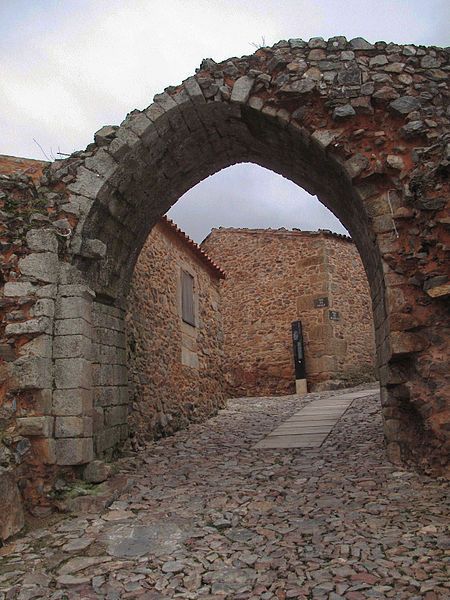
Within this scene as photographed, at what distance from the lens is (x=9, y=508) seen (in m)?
3.79

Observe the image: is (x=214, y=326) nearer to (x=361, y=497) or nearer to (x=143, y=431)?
(x=143, y=431)

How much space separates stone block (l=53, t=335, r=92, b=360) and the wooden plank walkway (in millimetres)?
2602

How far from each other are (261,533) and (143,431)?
3.44 metres

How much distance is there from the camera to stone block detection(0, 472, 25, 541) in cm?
367

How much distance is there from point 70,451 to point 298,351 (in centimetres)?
1004

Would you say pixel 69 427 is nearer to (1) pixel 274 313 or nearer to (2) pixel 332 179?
(2) pixel 332 179

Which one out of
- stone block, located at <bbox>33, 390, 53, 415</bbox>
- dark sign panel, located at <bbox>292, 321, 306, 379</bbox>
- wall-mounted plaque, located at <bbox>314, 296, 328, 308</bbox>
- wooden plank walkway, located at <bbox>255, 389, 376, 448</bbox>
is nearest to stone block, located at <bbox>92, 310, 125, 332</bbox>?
stone block, located at <bbox>33, 390, 53, 415</bbox>

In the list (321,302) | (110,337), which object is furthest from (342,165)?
(321,302)

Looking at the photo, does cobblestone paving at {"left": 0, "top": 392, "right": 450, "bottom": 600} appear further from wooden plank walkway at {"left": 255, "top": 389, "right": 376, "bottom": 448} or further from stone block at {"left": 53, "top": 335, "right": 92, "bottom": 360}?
stone block at {"left": 53, "top": 335, "right": 92, "bottom": 360}

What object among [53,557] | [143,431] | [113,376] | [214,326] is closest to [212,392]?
[214,326]

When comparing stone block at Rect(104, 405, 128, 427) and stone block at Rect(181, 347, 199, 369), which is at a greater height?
stone block at Rect(181, 347, 199, 369)

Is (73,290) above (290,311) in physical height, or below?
below

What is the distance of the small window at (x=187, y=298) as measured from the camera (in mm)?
8797

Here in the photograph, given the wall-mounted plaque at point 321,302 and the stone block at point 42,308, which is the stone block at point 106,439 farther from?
the wall-mounted plaque at point 321,302
